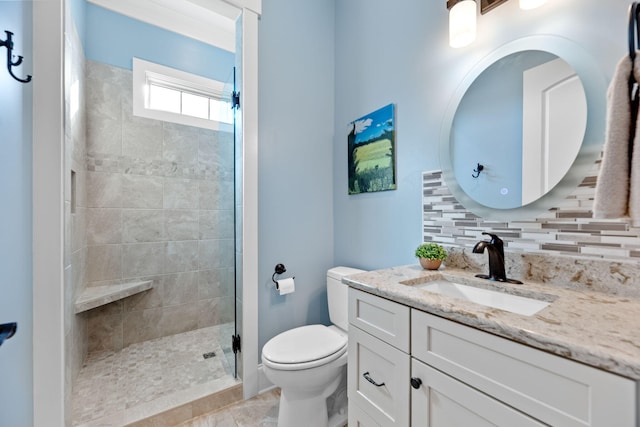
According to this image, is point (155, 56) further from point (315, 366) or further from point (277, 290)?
point (315, 366)

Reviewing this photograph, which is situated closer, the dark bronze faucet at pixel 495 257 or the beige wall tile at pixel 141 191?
the dark bronze faucet at pixel 495 257

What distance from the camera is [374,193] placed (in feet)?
5.69

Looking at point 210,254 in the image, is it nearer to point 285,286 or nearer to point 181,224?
point 181,224

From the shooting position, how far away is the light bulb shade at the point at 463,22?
1.17 metres

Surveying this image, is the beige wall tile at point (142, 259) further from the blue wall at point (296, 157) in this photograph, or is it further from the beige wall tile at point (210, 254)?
the blue wall at point (296, 157)

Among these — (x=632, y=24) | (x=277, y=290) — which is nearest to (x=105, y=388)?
(x=277, y=290)

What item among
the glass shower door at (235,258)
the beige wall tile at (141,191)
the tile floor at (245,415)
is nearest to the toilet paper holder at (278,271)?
the glass shower door at (235,258)

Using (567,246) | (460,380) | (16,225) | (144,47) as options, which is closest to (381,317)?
(460,380)

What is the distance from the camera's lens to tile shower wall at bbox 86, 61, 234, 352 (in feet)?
6.87

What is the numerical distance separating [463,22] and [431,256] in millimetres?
1086

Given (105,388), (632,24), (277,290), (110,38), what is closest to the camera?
(632,24)

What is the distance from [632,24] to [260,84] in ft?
5.51

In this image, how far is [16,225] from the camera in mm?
969

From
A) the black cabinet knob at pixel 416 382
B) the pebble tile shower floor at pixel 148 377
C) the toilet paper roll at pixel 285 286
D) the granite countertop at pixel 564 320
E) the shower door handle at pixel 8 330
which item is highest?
the granite countertop at pixel 564 320
